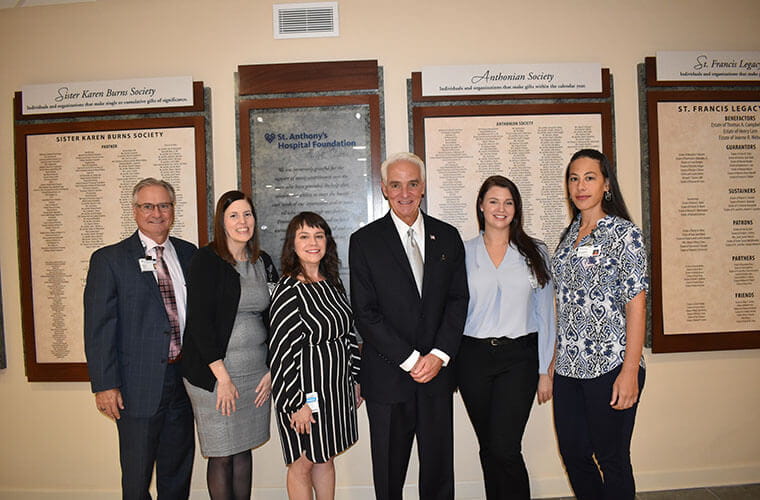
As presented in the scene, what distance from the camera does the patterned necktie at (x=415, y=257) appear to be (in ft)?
6.72

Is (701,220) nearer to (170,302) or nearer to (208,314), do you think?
(208,314)

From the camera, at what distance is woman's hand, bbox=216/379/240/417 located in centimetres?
195

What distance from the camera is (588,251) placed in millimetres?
1862

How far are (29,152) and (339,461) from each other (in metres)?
2.88

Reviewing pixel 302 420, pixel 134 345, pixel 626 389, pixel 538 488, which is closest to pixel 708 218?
pixel 626 389

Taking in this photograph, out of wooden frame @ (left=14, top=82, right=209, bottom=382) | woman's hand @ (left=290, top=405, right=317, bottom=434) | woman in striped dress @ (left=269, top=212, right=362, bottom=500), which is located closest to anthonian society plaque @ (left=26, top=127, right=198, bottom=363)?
wooden frame @ (left=14, top=82, right=209, bottom=382)

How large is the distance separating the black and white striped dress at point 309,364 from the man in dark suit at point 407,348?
13cm

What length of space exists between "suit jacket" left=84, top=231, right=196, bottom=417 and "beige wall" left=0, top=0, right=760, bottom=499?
95cm

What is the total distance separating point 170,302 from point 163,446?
0.76m

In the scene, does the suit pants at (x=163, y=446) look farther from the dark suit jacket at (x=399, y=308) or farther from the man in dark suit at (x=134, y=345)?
the dark suit jacket at (x=399, y=308)

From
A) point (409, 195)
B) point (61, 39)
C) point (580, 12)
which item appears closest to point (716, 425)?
point (409, 195)

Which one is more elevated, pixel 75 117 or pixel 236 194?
pixel 75 117

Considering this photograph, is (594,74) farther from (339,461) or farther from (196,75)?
(339,461)

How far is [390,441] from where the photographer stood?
6.52ft
